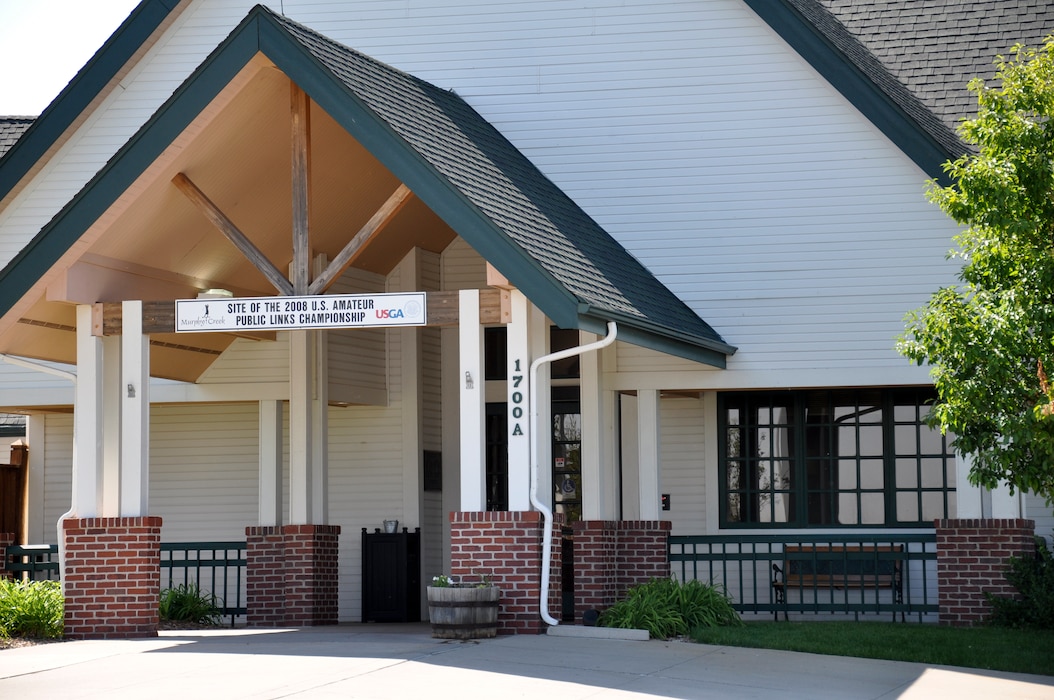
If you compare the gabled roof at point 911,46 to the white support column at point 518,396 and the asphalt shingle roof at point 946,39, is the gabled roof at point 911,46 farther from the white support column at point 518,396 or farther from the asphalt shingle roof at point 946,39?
the white support column at point 518,396

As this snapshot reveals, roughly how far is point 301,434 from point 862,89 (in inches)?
278

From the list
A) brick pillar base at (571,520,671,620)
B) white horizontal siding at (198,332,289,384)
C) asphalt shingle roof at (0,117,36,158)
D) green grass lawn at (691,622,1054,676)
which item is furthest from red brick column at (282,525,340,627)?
asphalt shingle roof at (0,117,36,158)

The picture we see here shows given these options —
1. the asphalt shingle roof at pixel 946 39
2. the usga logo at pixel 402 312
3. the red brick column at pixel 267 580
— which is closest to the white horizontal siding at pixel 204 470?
the red brick column at pixel 267 580

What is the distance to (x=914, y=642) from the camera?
12.7m

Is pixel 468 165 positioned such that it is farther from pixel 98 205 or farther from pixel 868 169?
pixel 868 169

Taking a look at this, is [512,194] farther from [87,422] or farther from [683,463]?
[683,463]

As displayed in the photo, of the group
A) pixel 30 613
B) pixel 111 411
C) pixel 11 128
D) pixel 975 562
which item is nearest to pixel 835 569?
pixel 975 562

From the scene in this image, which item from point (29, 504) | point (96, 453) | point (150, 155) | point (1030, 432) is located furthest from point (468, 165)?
point (29, 504)

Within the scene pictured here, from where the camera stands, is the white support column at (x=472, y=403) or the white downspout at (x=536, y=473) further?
the white support column at (x=472, y=403)

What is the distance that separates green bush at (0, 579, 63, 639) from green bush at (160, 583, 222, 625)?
94.8 inches

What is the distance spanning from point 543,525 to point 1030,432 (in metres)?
4.35

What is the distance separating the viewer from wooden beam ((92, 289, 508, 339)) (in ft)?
41.4

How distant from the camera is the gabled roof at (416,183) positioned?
12062 millimetres

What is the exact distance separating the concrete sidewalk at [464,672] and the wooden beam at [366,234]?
316cm
